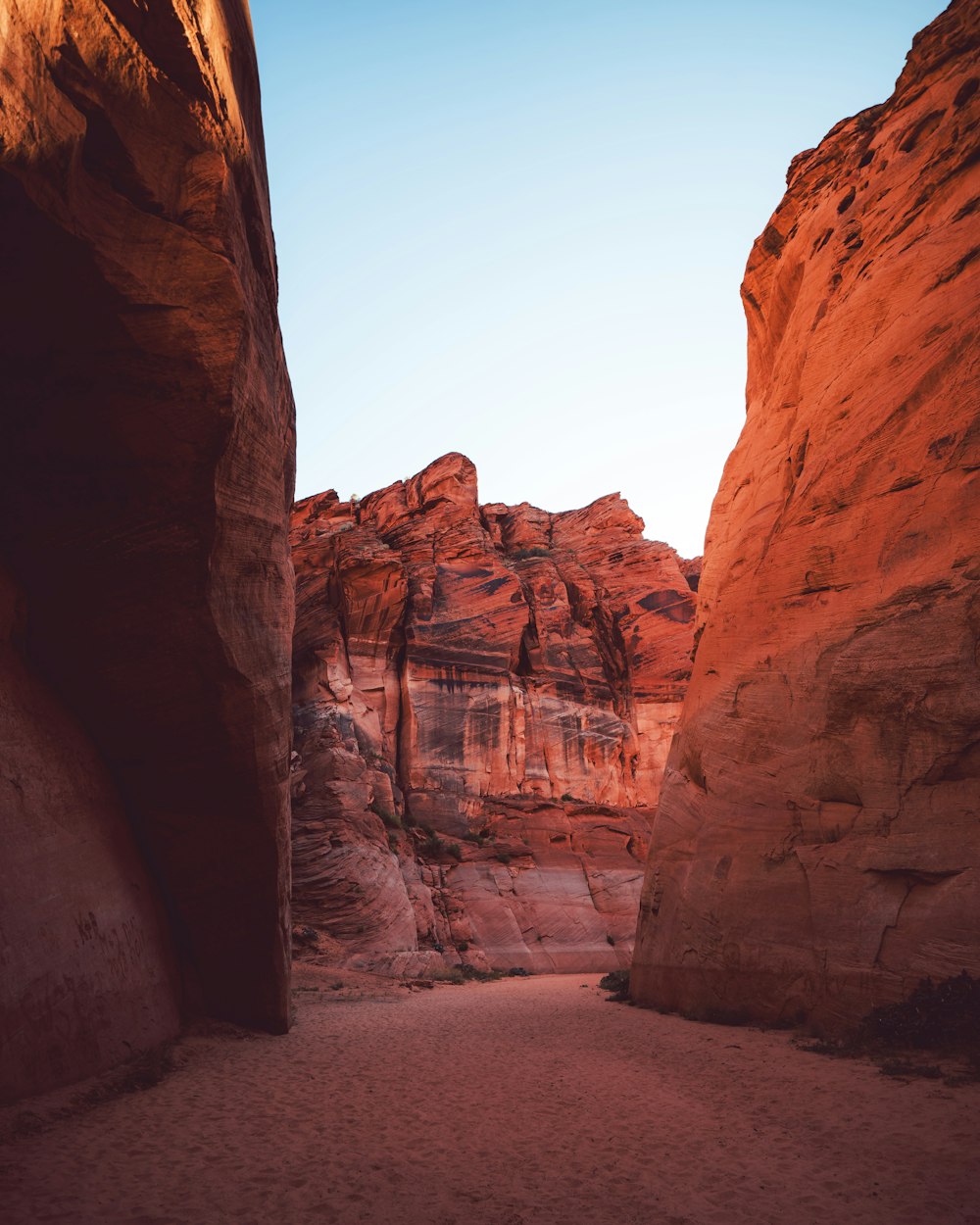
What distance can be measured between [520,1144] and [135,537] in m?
7.98

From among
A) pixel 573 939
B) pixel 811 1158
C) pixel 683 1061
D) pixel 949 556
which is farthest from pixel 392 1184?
pixel 573 939

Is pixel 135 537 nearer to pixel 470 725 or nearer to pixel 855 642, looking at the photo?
pixel 855 642

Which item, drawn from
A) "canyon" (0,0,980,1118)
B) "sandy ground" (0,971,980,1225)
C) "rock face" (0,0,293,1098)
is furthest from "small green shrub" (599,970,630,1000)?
"rock face" (0,0,293,1098)

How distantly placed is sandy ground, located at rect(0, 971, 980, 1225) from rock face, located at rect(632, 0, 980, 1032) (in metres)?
1.83

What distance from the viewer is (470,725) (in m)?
35.8

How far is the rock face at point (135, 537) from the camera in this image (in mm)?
7258

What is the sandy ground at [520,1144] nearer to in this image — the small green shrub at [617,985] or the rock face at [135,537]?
the rock face at [135,537]

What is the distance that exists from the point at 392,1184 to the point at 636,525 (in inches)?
1767

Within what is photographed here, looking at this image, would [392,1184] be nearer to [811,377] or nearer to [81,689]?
[81,689]

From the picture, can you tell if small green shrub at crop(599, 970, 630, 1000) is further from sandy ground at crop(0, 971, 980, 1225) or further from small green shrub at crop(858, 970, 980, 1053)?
small green shrub at crop(858, 970, 980, 1053)

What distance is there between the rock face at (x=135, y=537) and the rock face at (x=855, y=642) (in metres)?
7.64

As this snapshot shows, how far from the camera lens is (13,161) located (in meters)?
5.90

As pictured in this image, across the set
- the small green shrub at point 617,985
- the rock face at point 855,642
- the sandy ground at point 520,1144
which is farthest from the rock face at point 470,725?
the sandy ground at point 520,1144

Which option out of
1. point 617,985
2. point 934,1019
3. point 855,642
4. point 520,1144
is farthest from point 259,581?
point 617,985
